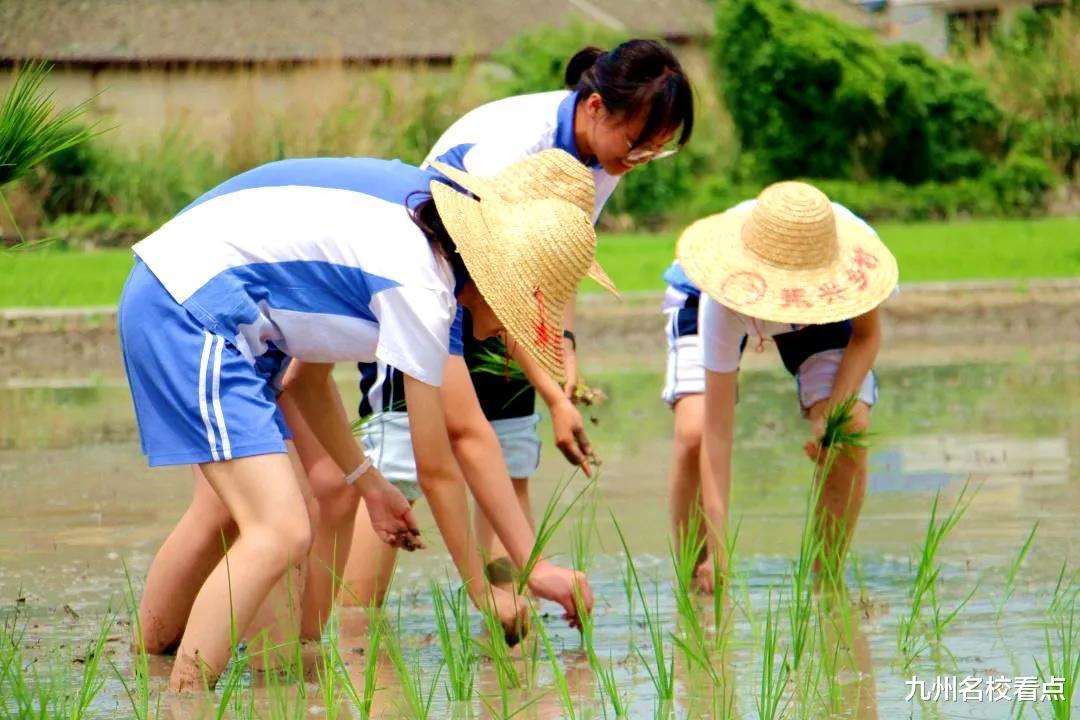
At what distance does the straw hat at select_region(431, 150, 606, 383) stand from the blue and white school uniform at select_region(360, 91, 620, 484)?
2.44 feet

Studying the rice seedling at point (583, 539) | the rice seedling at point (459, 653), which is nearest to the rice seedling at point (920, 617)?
the rice seedling at point (583, 539)

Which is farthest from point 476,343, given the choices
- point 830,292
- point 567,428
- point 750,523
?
point 750,523

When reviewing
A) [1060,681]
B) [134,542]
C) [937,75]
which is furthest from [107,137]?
[1060,681]

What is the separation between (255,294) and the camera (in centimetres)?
360

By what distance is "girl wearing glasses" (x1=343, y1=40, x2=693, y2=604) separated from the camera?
4.29m

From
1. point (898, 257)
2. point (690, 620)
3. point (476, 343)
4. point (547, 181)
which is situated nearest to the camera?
point (690, 620)

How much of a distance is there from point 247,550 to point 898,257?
10.5 m

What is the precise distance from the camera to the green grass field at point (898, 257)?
1234 centimetres

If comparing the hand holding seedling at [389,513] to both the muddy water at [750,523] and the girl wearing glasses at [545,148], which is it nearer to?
the girl wearing glasses at [545,148]

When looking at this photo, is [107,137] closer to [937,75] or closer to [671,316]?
[937,75]

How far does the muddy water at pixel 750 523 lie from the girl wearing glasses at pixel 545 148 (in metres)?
0.36

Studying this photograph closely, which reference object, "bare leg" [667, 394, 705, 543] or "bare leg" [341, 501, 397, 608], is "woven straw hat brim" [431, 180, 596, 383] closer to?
"bare leg" [341, 501, 397, 608]

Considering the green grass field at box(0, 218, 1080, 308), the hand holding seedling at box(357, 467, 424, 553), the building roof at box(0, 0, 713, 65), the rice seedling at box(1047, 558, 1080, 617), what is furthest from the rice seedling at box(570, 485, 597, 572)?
the building roof at box(0, 0, 713, 65)

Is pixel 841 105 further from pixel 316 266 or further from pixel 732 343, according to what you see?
pixel 316 266
